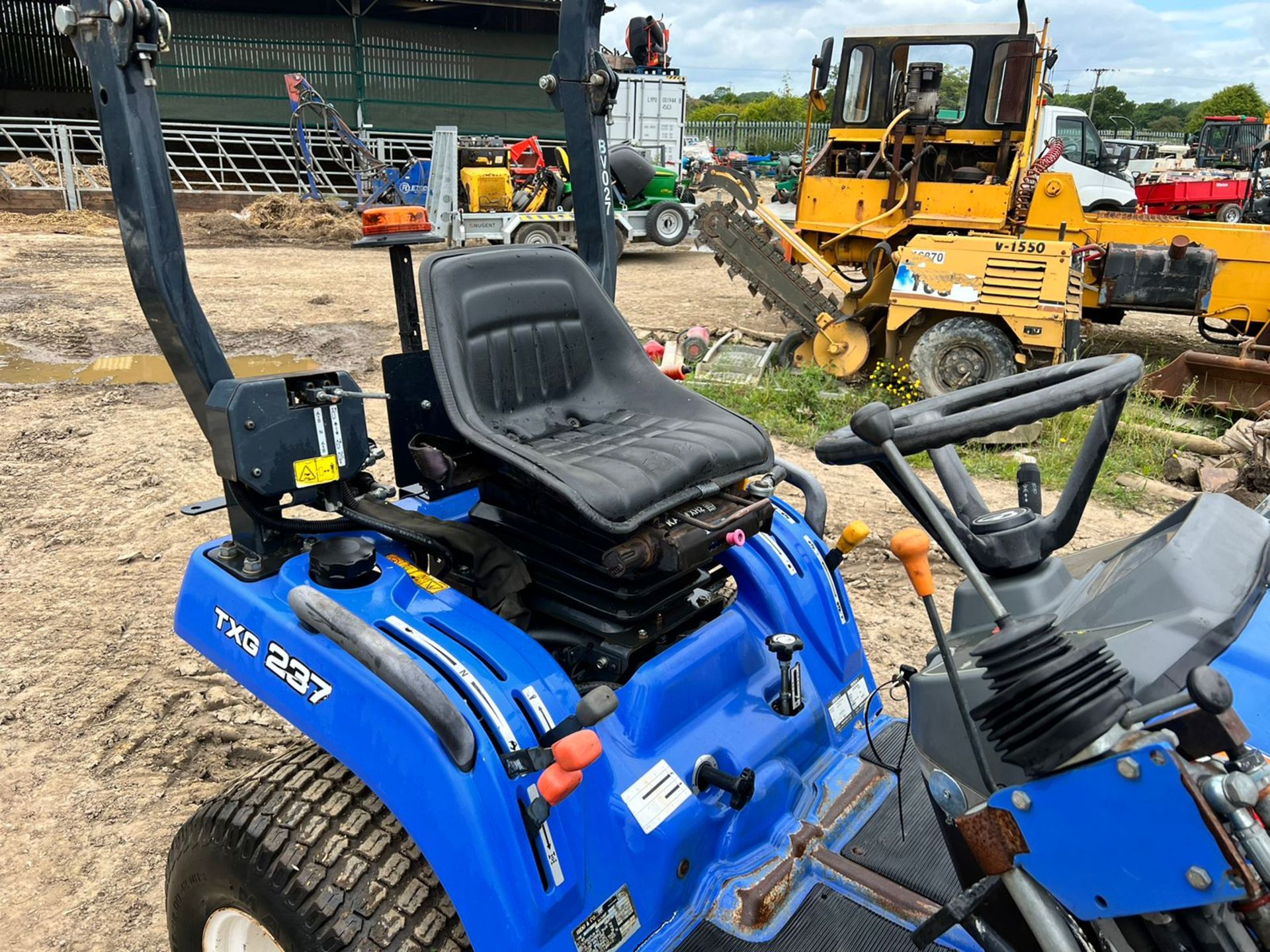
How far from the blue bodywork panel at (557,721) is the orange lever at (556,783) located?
4.0 inches

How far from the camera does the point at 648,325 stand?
9.01m

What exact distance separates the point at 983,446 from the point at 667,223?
8621 millimetres

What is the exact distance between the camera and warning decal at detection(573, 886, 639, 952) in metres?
1.58

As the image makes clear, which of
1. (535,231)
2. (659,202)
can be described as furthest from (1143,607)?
(659,202)

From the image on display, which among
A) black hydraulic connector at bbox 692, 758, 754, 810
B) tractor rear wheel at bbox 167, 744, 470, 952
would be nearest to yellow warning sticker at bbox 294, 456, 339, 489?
tractor rear wheel at bbox 167, 744, 470, 952

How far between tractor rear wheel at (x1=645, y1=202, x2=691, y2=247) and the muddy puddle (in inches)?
276

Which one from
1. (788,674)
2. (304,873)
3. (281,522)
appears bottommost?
(304,873)

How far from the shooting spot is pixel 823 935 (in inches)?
70.6

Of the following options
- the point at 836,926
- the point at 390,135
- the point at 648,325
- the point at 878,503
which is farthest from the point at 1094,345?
the point at 390,135

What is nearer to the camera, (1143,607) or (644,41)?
(1143,607)

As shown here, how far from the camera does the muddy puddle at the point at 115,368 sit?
21.5ft

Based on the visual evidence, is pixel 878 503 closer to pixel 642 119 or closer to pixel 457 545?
pixel 457 545

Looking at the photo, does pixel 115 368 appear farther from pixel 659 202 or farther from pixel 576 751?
pixel 659 202

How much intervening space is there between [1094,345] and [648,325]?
411 cm
